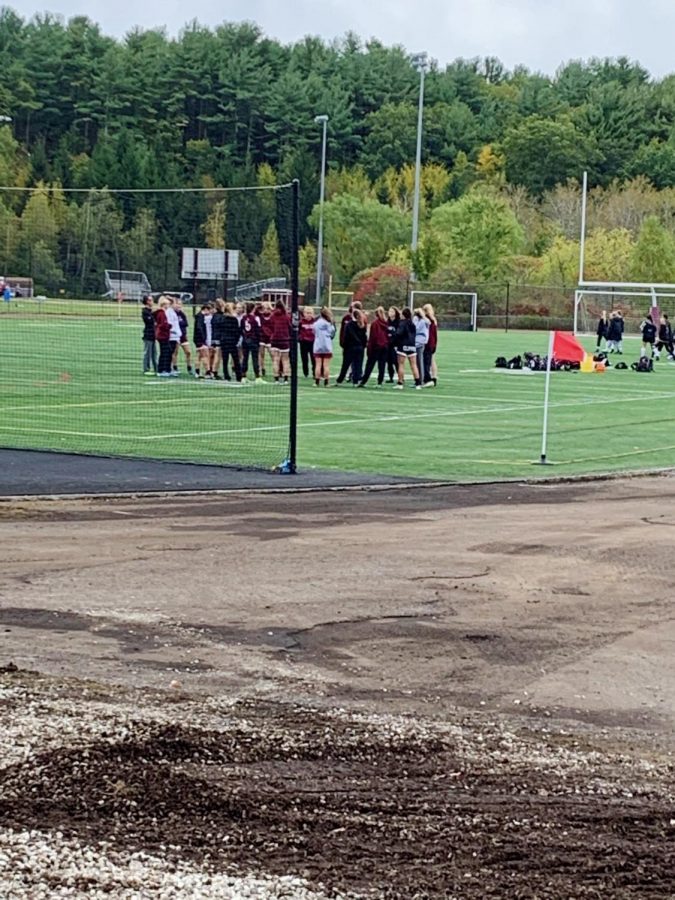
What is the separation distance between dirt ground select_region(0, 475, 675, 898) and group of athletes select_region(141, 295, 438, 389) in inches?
738

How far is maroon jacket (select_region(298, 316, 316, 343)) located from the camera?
113 ft

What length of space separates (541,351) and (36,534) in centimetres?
4247

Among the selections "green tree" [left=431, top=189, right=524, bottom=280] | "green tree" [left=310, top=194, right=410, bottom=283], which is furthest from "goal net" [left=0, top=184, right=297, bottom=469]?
"green tree" [left=310, top=194, right=410, bottom=283]

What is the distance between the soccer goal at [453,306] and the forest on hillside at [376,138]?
2.77 metres

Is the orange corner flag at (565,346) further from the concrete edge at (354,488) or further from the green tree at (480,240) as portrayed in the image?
the green tree at (480,240)

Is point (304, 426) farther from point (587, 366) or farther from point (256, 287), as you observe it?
point (587, 366)

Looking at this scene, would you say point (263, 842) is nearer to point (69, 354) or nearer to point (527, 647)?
point (527, 647)

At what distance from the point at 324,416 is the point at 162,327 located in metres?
6.95

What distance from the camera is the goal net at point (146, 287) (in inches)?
824

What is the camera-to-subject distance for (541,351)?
5481cm

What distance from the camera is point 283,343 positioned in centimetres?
3272

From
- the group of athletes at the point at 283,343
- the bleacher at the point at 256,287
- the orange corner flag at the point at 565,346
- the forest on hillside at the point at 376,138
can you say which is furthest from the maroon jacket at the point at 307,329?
the forest on hillside at the point at 376,138

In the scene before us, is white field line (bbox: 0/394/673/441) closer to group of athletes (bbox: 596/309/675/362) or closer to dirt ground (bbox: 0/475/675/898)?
dirt ground (bbox: 0/475/675/898)

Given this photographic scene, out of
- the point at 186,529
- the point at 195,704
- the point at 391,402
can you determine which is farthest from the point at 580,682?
the point at 391,402
